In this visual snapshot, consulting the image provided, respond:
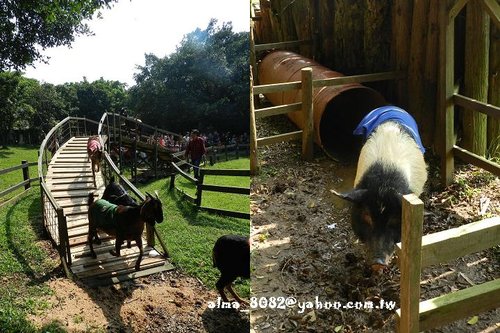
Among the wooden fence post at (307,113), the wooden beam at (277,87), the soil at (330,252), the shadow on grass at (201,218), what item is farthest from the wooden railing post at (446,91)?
the shadow on grass at (201,218)

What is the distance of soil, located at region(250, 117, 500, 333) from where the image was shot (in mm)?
1833

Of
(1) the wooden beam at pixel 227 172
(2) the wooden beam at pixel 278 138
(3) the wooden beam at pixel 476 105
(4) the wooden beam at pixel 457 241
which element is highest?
(3) the wooden beam at pixel 476 105

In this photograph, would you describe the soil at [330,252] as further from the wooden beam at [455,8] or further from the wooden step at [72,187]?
the wooden beam at [455,8]

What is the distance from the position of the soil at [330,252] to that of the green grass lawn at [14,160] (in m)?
1.04

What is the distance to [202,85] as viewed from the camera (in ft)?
5.12

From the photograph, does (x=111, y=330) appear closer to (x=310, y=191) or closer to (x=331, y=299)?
(x=331, y=299)

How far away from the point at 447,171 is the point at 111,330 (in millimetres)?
2311

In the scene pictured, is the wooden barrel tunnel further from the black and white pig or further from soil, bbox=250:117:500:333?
the black and white pig

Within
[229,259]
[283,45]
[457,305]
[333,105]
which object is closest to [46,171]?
[229,259]

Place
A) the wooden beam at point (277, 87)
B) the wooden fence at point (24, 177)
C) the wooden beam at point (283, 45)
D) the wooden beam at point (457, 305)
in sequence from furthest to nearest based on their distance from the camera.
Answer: the wooden beam at point (283, 45), the wooden beam at point (277, 87), the wooden fence at point (24, 177), the wooden beam at point (457, 305)

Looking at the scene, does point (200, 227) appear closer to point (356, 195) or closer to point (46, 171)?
point (46, 171)

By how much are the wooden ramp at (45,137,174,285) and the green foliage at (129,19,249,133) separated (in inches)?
18.0

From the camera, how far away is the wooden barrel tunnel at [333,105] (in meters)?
3.50

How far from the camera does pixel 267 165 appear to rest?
350 cm
